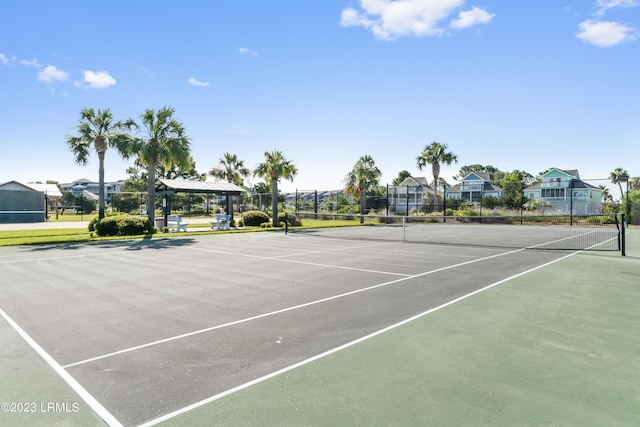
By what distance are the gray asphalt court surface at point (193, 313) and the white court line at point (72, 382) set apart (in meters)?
0.01

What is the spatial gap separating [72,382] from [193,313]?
268 cm

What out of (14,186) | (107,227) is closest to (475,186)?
(107,227)

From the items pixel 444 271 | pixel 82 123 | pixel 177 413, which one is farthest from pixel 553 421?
pixel 82 123

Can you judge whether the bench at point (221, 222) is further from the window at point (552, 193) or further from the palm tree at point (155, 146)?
the window at point (552, 193)

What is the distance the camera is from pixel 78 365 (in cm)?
458

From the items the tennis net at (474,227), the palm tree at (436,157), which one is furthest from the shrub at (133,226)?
the palm tree at (436,157)

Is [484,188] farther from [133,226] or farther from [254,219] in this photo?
[133,226]

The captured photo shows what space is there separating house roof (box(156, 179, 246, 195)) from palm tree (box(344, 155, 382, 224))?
1428 cm

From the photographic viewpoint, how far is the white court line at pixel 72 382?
3.39 m

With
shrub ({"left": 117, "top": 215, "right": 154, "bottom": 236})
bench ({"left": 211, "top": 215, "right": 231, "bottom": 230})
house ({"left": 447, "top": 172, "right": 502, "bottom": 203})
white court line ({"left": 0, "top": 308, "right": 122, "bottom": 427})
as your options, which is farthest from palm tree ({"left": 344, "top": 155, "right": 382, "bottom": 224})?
white court line ({"left": 0, "top": 308, "right": 122, "bottom": 427})

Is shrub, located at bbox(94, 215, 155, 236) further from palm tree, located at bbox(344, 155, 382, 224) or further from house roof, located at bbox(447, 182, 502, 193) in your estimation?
house roof, located at bbox(447, 182, 502, 193)

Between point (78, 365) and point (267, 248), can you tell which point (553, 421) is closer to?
point (78, 365)

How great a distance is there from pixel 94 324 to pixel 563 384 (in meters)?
6.79

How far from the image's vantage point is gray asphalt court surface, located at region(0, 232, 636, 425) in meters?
4.03
